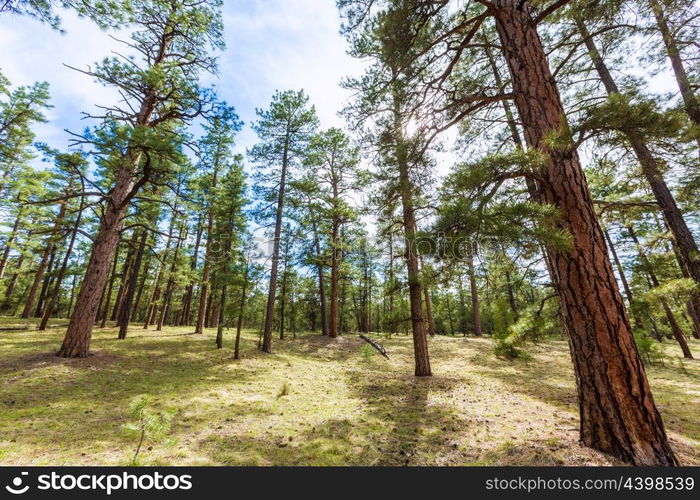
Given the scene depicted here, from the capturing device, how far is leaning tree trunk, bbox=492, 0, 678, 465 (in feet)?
9.80

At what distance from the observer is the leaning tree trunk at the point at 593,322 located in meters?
2.99

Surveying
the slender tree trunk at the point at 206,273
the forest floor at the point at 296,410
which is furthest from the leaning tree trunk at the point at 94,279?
the slender tree trunk at the point at 206,273

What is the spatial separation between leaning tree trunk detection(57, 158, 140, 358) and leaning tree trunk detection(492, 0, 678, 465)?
10742 mm

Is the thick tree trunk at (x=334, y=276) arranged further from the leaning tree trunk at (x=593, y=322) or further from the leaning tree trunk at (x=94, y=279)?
the leaning tree trunk at (x=593, y=322)

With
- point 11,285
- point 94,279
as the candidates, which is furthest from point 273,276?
point 11,285

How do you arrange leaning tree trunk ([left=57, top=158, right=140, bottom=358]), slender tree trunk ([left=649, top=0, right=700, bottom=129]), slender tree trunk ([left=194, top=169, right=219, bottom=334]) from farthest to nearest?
slender tree trunk ([left=194, top=169, right=219, bottom=334])
leaning tree trunk ([left=57, top=158, right=140, bottom=358])
slender tree trunk ([left=649, top=0, right=700, bottom=129])

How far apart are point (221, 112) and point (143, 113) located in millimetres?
3588

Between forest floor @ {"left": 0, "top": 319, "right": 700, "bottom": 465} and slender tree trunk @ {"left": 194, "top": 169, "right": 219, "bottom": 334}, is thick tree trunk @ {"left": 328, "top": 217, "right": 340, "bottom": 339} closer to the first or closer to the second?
forest floor @ {"left": 0, "top": 319, "right": 700, "bottom": 465}

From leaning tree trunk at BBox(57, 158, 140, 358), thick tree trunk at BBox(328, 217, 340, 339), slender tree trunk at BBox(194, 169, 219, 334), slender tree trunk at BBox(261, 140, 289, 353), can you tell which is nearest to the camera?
leaning tree trunk at BBox(57, 158, 140, 358)

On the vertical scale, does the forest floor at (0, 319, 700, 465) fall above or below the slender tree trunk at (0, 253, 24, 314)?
below

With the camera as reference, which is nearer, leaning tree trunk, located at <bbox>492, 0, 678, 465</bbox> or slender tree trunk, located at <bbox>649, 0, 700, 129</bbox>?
leaning tree trunk, located at <bbox>492, 0, 678, 465</bbox>

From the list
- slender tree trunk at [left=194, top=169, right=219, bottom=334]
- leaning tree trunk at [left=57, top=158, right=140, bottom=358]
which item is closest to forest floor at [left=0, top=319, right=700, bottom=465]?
leaning tree trunk at [left=57, top=158, right=140, bottom=358]

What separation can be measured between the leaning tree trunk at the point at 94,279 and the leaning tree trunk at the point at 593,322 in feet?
35.2
